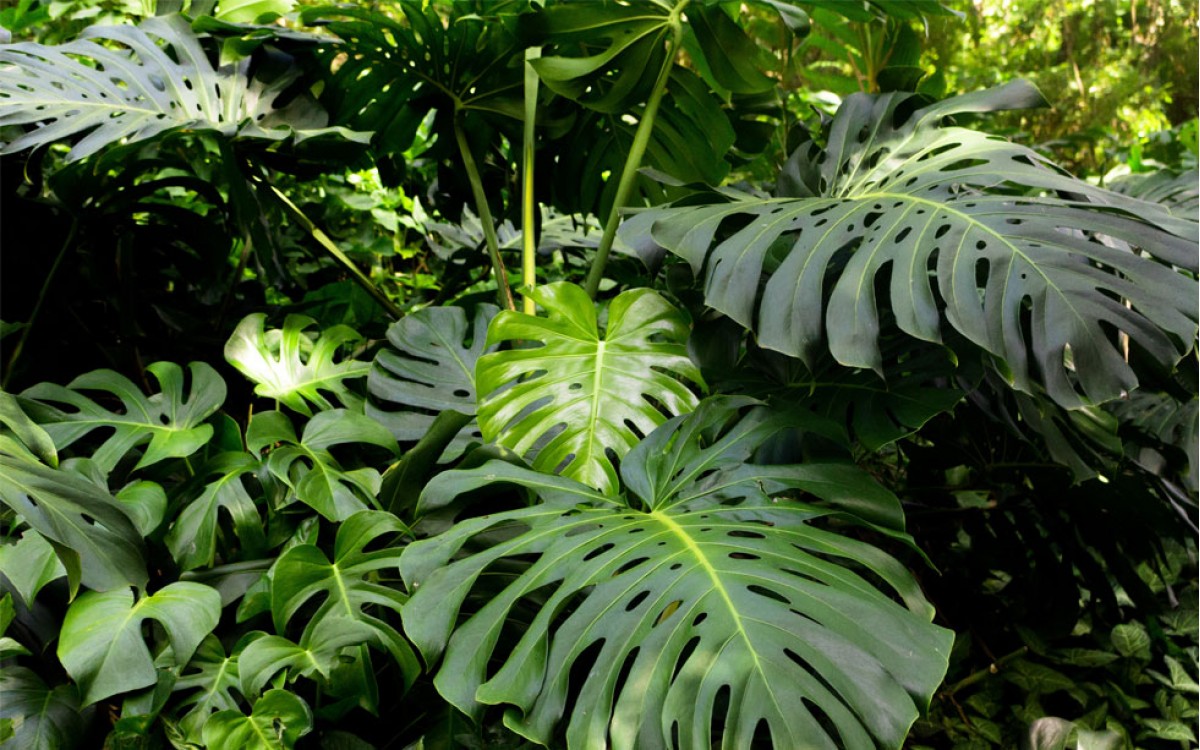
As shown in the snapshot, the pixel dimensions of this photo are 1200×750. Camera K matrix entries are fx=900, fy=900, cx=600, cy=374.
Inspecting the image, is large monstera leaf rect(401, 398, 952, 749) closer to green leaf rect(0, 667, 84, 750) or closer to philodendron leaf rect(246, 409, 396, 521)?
philodendron leaf rect(246, 409, 396, 521)

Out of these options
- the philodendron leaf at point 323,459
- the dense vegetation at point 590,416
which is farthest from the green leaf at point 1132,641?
the philodendron leaf at point 323,459

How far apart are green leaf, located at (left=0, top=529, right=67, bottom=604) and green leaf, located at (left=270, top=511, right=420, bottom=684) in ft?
0.83

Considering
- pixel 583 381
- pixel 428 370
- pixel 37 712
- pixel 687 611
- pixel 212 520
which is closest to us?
pixel 687 611

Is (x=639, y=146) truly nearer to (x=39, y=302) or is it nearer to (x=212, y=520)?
(x=212, y=520)

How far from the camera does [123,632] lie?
0.92 m

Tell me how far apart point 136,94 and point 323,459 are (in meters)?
0.79

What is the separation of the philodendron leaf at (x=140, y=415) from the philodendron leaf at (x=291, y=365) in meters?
0.06

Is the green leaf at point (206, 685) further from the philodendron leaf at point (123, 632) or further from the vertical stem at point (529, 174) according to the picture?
the vertical stem at point (529, 174)

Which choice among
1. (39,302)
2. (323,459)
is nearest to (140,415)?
(323,459)

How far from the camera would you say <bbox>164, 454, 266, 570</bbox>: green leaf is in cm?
108

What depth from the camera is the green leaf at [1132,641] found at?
170 cm

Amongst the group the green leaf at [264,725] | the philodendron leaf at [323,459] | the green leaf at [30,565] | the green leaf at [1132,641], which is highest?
the philodendron leaf at [323,459]

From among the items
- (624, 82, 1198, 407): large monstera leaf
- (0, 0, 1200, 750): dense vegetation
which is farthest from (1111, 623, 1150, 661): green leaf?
(624, 82, 1198, 407): large monstera leaf

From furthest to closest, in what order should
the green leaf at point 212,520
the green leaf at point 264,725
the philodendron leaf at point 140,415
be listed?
the philodendron leaf at point 140,415, the green leaf at point 212,520, the green leaf at point 264,725
